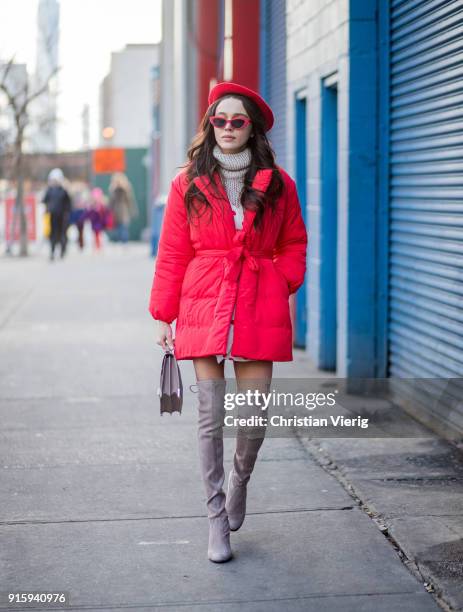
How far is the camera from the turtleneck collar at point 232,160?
4.76 meters

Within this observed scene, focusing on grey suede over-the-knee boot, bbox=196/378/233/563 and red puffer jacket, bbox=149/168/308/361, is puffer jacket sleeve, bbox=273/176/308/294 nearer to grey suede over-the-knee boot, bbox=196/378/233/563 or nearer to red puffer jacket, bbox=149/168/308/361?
red puffer jacket, bbox=149/168/308/361

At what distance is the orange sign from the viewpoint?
114ft

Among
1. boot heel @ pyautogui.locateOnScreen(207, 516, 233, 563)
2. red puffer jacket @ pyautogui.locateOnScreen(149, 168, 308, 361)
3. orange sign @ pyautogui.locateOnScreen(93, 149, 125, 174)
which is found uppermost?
orange sign @ pyautogui.locateOnScreen(93, 149, 125, 174)

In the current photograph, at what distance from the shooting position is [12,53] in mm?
24641

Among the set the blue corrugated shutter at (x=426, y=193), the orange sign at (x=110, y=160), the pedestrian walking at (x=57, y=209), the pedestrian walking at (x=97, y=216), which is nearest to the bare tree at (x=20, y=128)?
the pedestrian walking at (x=57, y=209)

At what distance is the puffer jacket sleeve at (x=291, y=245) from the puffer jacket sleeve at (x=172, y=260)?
0.41 m

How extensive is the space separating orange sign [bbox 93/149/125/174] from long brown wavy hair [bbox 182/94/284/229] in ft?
98.8

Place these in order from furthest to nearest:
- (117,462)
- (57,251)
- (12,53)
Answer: (57,251)
(12,53)
(117,462)

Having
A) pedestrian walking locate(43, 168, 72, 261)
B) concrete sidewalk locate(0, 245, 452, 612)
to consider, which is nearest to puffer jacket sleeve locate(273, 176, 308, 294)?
concrete sidewalk locate(0, 245, 452, 612)

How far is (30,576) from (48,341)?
7.33 metres

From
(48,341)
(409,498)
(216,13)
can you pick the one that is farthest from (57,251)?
(409,498)

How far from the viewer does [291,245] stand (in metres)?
4.92

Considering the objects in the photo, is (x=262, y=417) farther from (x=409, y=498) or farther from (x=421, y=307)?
(x=421, y=307)

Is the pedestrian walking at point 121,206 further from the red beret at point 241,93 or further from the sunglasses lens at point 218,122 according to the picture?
the sunglasses lens at point 218,122
